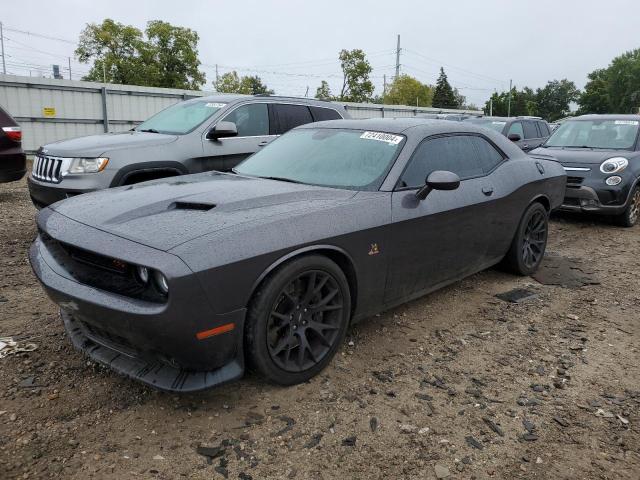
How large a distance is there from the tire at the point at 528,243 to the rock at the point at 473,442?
2.71 m

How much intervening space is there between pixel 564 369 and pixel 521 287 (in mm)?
1645

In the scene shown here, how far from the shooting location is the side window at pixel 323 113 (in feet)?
24.0

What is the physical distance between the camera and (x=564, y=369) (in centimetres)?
334

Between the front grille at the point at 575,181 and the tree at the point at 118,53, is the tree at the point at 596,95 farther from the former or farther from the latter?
the front grille at the point at 575,181

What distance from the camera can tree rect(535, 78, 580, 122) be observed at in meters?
114

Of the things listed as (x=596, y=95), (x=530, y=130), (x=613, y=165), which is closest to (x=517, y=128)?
(x=530, y=130)

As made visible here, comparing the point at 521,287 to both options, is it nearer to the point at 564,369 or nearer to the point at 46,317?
the point at 564,369

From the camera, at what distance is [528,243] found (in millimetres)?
5141

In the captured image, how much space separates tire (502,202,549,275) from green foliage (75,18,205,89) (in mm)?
44136

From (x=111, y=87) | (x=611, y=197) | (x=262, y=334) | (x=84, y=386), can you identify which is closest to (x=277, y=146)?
(x=262, y=334)

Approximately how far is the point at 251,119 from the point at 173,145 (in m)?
1.28

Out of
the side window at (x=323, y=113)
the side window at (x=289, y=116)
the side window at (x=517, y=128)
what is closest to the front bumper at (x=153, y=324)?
the side window at (x=289, y=116)

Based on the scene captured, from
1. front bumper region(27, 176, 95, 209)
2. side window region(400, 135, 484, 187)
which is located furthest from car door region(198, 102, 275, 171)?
side window region(400, 135, 484, 187)

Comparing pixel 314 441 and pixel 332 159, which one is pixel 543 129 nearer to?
pixel 332 159
